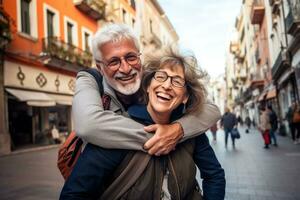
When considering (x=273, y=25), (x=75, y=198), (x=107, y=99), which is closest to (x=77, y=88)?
(x=107, y=99)

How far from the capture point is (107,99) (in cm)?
171

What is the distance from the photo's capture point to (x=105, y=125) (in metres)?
1.48

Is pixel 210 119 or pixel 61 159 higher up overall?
pixel 210 119

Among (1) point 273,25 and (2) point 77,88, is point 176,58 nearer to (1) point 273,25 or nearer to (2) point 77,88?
(2) point 77,88

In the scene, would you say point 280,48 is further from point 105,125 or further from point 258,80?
point 105,125

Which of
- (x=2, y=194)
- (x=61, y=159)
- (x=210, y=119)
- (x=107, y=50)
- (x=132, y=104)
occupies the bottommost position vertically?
(x=2, y=194)

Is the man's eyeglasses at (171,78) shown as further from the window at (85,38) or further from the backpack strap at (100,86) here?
the window at (85,38)

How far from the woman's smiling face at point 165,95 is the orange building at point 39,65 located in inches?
534

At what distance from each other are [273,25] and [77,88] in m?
21.6

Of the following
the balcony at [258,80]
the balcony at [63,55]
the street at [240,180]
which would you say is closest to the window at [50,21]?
the balcony at [63,55]

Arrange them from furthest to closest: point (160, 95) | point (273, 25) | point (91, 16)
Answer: point (91, 16) → point (273, 25) → point (160, 95)

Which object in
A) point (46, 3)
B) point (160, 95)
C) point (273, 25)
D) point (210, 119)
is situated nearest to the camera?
point (160, 95)

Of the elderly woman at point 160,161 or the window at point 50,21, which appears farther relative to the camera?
the window at point 50,21

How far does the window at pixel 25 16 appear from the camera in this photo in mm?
16234
